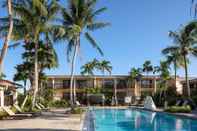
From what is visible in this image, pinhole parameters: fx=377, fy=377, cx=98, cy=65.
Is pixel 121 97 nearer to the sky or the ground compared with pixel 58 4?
nearer to the ground

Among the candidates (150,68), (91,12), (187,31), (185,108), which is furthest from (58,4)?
(150,68)

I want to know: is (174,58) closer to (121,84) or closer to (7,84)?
(7,84)

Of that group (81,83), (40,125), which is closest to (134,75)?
(81,83)

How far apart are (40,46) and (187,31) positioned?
15.6 meters

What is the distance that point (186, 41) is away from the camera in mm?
40094

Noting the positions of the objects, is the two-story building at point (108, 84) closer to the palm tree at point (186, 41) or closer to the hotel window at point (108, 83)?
the hotel window at point (108, 83)

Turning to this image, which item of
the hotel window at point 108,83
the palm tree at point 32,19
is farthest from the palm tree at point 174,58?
the hotel window at point 108,83

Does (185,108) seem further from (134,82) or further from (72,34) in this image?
(134,82)

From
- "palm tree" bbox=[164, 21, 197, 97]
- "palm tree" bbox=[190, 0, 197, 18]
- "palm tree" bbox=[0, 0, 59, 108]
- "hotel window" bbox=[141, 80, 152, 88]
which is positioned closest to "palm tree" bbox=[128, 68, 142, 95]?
"hotel window" bbox=[141, 80, 152, 88]

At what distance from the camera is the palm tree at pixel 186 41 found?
129ft

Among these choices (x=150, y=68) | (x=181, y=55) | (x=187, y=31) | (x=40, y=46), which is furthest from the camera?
(x=150, y=68)

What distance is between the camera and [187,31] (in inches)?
1558

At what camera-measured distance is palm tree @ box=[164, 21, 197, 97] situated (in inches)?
1554

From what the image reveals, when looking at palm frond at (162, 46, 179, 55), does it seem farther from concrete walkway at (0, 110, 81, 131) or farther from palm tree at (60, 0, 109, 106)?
concrete walkway at (0, 110, 81, 131)
